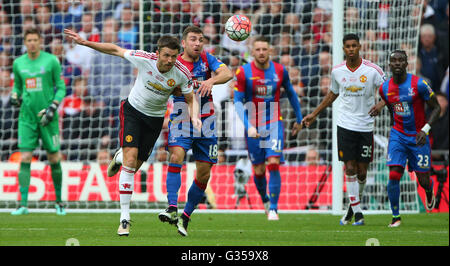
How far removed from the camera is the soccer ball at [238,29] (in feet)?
29.3

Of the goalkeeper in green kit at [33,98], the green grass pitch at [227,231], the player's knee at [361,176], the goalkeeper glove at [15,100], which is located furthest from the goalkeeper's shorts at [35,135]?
the player's knee at [361,176]

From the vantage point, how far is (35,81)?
11.7 meters

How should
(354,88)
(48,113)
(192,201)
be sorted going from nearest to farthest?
(192,201) < (354,88) < (48,113)

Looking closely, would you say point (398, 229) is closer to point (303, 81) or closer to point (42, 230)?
point (42, 230)

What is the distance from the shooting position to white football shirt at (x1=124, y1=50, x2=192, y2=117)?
786 centimetres

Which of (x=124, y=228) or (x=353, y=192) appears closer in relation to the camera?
(x=124, y=228)

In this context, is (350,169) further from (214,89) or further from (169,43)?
(214,89)

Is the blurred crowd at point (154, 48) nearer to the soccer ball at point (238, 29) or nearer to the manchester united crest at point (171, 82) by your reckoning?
the soccer ball at point (238, 29)

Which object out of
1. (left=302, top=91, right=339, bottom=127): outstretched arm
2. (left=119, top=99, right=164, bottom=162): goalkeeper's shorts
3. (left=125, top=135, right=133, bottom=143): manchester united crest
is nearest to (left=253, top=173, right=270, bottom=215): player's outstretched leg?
(left=302, top=91, right=339, bottom=127): outstretched arm

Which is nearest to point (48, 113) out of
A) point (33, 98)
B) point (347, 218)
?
point (33, 98)

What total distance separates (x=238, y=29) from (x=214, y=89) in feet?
16.4

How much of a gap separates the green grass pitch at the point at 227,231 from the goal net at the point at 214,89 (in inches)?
46.6

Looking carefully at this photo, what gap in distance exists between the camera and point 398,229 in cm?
916
